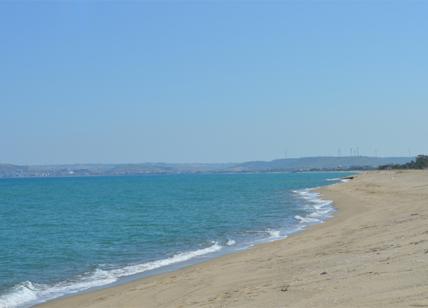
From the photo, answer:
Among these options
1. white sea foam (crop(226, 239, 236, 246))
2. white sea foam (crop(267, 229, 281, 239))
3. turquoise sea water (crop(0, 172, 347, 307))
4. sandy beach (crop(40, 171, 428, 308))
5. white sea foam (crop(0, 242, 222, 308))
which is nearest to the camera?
sandy beach (crop(40, 171, 428, 308))

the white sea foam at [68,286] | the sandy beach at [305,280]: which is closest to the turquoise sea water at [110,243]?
the white sea foam at [68,286]

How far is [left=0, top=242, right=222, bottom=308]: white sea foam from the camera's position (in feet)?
51.3

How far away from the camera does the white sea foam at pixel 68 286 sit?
15.6 meters

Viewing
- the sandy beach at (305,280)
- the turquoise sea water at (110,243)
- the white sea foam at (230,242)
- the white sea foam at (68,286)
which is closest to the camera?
the sandy beach at (305,280)

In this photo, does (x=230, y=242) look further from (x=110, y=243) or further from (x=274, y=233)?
(x=110, y=243)

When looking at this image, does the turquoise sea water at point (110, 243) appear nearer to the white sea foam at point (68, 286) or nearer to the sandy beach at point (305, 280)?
the white sea foam at point (68, 286)

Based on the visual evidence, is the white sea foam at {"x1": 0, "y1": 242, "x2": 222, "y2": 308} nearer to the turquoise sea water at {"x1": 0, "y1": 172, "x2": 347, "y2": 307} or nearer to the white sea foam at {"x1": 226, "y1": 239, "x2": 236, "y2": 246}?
the turquoise sea water at {"x1": 0, "y1": 172, "x2": 347, "y2": 307}

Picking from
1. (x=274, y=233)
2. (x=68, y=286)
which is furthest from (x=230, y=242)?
(x=68, y=286)

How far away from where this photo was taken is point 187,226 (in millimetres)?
35188

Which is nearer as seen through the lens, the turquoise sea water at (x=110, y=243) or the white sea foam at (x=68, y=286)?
the white sea foam at (x=68, y=286)

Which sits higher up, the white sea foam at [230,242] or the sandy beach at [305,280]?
the sandy beach at [305,280]

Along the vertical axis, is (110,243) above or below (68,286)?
below

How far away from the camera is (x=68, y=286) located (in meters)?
17.3

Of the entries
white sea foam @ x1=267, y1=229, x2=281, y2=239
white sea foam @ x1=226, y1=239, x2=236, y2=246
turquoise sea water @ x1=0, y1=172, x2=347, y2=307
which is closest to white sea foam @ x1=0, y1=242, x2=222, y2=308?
turquoise sea water @ x1=0, y1=172, x2=347, y2=307
